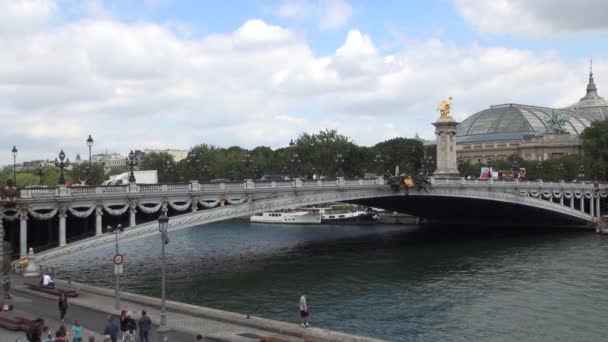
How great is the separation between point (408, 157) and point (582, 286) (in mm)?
102299

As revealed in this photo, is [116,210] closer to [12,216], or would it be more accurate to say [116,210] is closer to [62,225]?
[62,225]

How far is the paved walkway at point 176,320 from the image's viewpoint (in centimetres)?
2542

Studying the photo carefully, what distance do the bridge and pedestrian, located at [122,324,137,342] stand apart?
1952 cm

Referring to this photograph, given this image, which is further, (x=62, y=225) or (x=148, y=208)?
(x=148, y=208)

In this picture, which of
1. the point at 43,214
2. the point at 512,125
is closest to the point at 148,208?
the point at 43,214

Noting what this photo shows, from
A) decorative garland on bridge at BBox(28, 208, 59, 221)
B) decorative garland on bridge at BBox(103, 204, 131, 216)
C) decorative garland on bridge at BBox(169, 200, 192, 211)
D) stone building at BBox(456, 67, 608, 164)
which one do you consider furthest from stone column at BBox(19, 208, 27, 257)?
stone building at BBox(456, 67, 608, 164)

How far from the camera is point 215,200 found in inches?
2032

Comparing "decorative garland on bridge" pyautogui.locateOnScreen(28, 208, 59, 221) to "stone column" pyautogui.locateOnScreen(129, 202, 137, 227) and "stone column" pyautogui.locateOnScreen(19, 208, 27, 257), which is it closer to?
"stone column" pyautogui.locateOnScreen(19, 208, 27, 257)

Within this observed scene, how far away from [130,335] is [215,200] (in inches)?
1106

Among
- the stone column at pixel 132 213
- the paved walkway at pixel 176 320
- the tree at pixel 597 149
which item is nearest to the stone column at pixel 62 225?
the stone column at pixel 132 213

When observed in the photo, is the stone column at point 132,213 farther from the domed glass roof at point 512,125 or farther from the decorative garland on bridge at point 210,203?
the domed glass roof at point 512,125

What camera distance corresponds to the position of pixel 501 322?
36188mm

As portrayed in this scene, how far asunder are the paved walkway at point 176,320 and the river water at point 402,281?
7002mm

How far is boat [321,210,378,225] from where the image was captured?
120 m
